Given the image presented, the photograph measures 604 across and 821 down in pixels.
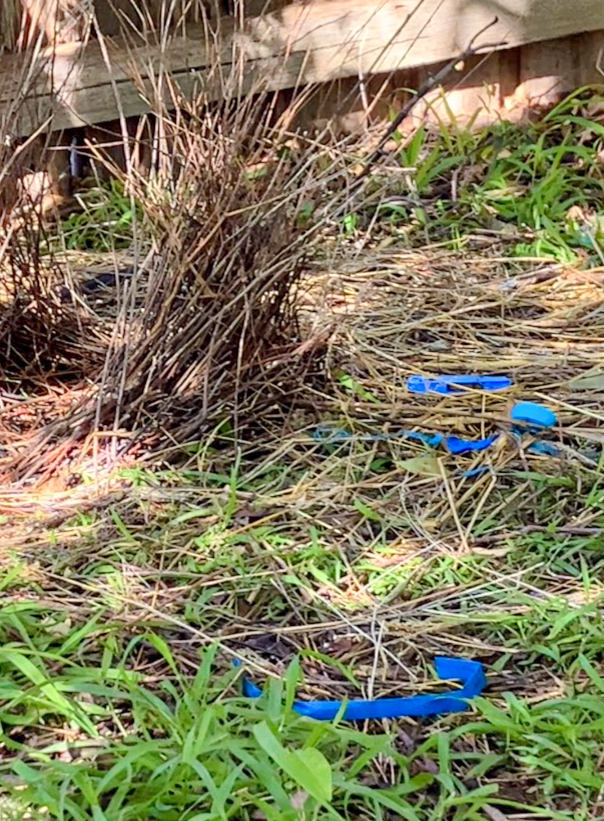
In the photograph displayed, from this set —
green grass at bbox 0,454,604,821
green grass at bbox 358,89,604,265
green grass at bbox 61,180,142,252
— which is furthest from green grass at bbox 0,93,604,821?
green grass at bbox 61,180,142,252

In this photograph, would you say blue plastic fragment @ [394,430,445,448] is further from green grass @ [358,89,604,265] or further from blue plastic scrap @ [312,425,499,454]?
green grass @ [358,89,604,265]

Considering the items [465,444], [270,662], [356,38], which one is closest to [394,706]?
[270,662]

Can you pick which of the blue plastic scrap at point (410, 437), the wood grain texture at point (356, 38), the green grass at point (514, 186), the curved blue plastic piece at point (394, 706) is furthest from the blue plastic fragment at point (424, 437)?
the wood grain texture at point (356, 38)

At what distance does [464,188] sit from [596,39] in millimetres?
606

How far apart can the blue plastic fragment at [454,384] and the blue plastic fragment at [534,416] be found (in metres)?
0.14

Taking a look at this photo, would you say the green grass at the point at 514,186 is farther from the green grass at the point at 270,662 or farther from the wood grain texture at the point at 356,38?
the green grass at the point at 270,662

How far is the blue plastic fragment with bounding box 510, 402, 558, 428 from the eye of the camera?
202 centimetres

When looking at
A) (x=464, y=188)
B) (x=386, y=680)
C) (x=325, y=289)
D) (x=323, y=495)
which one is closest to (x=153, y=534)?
(x=323, y=495)

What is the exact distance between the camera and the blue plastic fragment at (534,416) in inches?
79.6

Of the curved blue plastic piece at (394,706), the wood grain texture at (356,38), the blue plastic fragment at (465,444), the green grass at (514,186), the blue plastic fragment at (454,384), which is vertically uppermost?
the wood grain texture at (356,38)

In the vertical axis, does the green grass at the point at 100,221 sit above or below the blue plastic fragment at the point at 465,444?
above

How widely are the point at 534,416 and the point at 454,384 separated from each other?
213mm

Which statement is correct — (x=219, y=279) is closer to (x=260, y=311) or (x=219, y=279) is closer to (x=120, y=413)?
(x=260, y=311)

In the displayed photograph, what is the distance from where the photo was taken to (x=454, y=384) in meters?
2.19
